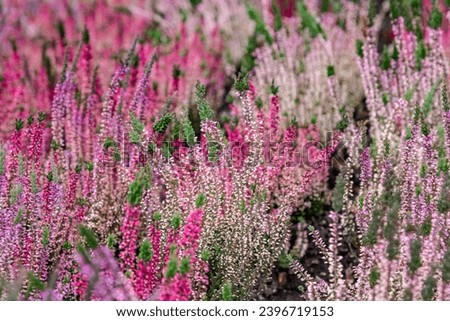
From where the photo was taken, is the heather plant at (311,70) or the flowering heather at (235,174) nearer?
the flowering heather at (235,174)

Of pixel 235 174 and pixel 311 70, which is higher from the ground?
pixel 311 70

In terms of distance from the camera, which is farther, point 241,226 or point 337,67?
point 337,67

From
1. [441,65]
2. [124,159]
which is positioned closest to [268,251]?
[124,159]

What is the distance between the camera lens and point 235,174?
9.81ft

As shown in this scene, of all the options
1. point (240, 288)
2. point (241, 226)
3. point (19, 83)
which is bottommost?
point (240, 288)

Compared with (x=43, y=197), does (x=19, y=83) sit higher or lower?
higher

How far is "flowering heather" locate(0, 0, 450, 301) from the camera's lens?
2477 mm

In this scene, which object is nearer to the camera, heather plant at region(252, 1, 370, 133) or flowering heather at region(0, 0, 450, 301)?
flowering heather at region(0, 0, 450, 301)

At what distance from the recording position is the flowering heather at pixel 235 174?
8.13ft

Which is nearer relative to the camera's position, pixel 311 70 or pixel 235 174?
pixel 235 174

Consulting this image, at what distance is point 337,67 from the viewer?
5.07 metres
